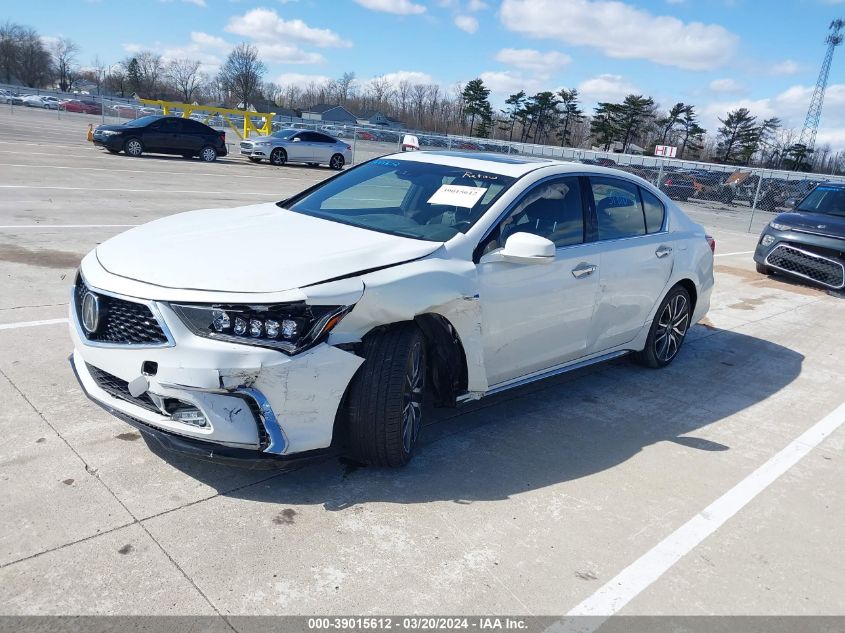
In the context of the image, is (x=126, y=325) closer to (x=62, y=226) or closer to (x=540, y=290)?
(x=540, y=290)

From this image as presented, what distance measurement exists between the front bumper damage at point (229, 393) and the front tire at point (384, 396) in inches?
5.3

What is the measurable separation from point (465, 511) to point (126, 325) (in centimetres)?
192

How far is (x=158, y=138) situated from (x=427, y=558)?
858 inches

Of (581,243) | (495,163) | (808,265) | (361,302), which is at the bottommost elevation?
(808,265)

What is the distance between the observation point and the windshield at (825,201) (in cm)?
1162

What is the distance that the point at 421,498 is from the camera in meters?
3.72

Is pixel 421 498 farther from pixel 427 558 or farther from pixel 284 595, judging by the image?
pixel 284 595

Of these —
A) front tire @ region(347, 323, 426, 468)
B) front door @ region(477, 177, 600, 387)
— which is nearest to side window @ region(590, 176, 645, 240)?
front door @ region(477, 177, 600, 387)

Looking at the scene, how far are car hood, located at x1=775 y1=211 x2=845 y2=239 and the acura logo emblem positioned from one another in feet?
35.2

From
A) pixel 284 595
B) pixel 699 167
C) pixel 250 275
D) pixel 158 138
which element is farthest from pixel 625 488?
pixel 699 167

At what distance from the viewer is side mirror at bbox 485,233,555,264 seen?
412 centimetres

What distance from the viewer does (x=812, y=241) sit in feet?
36.3

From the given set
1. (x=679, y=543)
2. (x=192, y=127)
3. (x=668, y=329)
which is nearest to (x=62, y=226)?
(x=668, y=329)

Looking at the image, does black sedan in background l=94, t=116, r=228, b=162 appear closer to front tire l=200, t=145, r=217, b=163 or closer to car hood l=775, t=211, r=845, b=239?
front tire l=200, t=145, r=217, b=163
